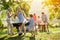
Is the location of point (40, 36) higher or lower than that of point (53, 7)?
lower

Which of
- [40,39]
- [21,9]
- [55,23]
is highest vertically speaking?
[21,9]

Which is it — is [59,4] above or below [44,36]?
above

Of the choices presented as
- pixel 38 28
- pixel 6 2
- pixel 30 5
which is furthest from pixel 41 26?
pixel 6 2

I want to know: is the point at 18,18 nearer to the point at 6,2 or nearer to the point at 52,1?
the point at 6,2

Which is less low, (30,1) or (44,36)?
(30,1)

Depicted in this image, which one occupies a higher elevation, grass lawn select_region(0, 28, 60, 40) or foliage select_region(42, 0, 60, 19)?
foliage select_region(42, 0, 60, 19)

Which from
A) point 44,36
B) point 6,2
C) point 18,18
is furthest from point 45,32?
point 6,2

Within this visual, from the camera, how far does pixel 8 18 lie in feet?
12.1

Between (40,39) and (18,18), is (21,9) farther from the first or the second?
(40,39)

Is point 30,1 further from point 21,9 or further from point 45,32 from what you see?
point 45,32

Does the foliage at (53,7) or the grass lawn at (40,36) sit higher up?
the foliage at (53,7)

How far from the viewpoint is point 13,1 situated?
3723 mm

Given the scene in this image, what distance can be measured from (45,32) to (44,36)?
0.06 m

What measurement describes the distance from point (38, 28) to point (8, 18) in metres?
0.48
